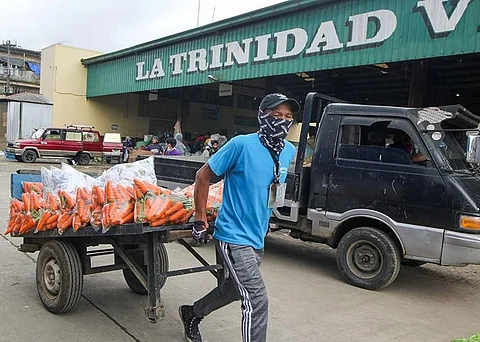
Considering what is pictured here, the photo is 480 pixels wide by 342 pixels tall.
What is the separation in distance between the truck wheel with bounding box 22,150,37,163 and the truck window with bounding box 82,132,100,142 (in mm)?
2425

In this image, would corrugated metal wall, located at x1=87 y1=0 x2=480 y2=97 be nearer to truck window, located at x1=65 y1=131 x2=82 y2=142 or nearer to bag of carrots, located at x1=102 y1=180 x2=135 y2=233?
truck window, located at x1=65 y1=131 x2=82 y2=142

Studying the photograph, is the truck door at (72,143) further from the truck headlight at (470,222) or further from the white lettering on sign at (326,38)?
the truck headlight at (470,222)

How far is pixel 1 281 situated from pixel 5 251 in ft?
4.50

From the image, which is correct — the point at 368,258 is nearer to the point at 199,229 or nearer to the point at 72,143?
the point at 199,229

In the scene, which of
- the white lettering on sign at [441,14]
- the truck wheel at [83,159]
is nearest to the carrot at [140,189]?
the white lettering on sign at [441,14]

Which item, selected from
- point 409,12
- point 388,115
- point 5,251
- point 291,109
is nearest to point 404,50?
point 409,12

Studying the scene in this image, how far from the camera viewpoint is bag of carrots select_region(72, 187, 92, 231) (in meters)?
3.53

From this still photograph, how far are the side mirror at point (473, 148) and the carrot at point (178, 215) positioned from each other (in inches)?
114

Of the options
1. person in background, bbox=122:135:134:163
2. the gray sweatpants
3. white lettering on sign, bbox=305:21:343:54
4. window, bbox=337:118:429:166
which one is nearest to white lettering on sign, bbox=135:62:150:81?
person in background, bbox=122:135:134:163

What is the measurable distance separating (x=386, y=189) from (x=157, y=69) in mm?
15599

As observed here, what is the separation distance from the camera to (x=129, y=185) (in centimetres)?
361

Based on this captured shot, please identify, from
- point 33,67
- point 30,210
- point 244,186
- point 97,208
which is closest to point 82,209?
point 97,208

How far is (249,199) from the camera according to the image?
294cm

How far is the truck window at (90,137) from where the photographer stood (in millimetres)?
22016
